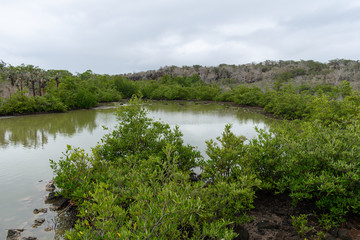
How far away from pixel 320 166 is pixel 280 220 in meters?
1.70

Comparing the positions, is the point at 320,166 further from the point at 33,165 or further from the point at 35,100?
the point at 35,100

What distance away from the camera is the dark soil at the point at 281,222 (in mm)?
4930

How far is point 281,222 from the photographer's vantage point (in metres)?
5.66

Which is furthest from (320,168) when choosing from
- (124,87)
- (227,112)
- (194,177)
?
(124,87)

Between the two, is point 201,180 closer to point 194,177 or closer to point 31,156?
point 194,177

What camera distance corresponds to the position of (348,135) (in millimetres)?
5523

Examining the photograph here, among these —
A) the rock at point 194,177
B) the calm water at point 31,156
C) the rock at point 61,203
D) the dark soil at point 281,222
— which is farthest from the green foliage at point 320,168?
the rock at point 61,203

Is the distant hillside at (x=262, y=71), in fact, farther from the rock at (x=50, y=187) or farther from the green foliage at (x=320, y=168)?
the rock at (x=50, y=187)

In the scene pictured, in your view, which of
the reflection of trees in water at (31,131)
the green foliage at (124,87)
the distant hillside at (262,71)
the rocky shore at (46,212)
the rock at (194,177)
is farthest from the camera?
the distant hillside at (262,71)

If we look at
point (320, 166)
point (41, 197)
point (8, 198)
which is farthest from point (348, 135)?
point (8, 198)

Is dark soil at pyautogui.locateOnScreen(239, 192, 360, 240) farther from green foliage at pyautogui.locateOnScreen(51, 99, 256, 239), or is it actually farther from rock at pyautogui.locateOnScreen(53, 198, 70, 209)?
rock at pyautogui.locateOnScreen(53, 198, 70, 209)

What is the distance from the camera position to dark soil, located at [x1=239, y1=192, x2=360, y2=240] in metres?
4.93

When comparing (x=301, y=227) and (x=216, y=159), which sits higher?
(x=216, y=159)

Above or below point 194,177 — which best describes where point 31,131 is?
above
